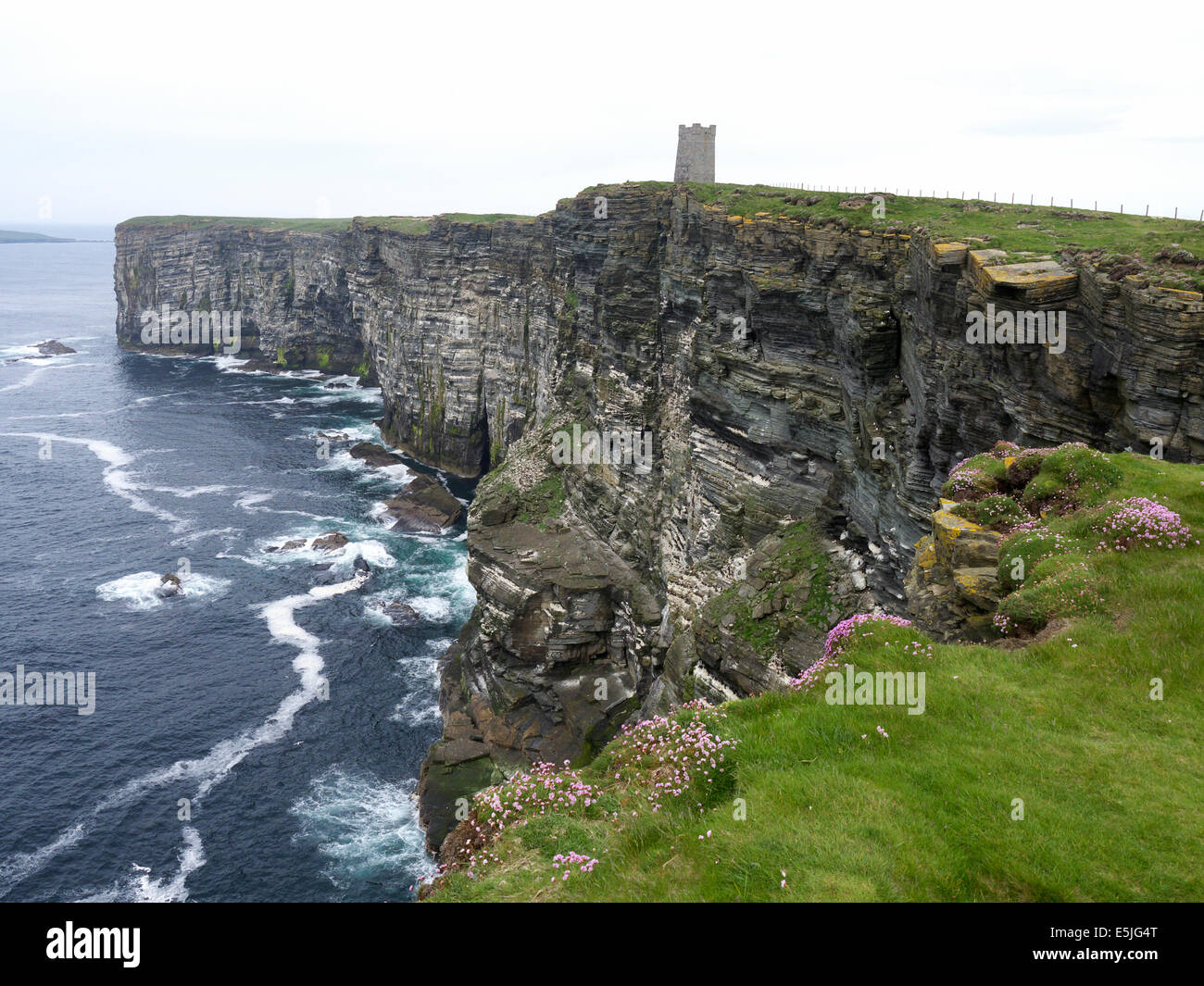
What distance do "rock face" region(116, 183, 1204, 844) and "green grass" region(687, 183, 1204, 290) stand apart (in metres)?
1.15

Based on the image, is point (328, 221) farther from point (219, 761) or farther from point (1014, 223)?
point (1014, 223)

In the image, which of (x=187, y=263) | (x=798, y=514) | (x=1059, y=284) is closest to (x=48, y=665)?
(x=798, y=514)

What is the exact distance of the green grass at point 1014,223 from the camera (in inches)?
930

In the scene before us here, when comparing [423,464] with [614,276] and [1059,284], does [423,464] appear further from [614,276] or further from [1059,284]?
[1059,284]

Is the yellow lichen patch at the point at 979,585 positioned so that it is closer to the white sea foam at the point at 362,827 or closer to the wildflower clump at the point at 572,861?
the wildflower clump at the point at 572,861

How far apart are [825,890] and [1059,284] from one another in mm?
19966

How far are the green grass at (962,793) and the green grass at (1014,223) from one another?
11.6m

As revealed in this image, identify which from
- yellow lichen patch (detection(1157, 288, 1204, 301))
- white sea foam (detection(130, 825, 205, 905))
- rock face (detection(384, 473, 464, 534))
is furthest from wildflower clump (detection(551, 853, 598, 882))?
rock face (detection(384, 473, 464, 534))

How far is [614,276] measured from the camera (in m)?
57.4

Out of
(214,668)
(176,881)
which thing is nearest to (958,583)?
(176,881)

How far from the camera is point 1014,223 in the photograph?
100 ft

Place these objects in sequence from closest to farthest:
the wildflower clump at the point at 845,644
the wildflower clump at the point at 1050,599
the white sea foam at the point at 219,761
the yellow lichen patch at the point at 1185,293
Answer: the wildflower clump at the point at 845,644 → the wildflower clump at the point at 1050,599 → the yellow lichen patch at the point at 1185,293 → the white sea foam at the point at 219,761

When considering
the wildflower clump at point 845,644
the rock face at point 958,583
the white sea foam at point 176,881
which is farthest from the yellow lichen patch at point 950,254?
the white sea foam at point 176,881
